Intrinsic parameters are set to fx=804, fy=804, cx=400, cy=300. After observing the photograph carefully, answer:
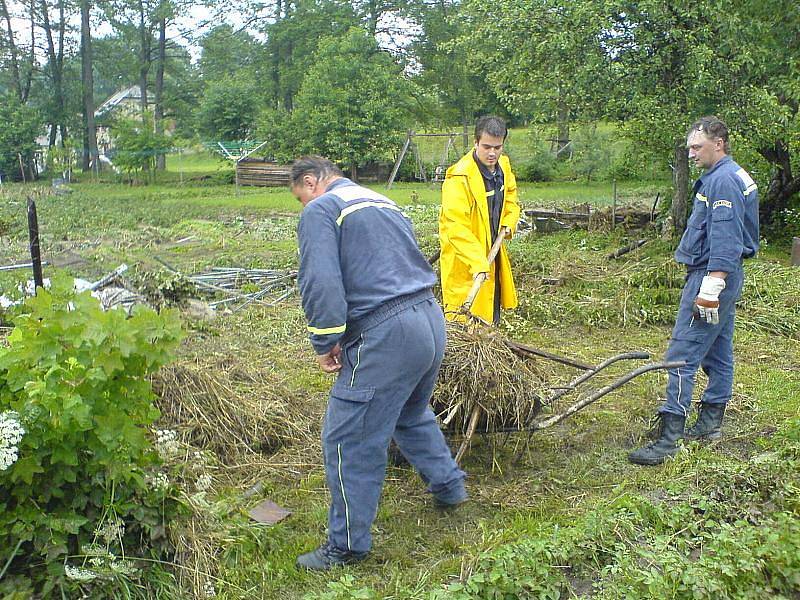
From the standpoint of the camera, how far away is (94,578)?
299 centimetres

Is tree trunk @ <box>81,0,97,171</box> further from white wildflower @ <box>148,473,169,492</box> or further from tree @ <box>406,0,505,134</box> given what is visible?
white wildflower @ <box>148,473,169,492</box>

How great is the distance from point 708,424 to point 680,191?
6743mm

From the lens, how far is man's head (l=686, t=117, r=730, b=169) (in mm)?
4637

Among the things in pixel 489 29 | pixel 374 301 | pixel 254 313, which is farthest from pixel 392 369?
pixel 489 29

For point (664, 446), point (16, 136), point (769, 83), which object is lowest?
point (664, 446)

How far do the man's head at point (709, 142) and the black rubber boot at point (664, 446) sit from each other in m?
1.51

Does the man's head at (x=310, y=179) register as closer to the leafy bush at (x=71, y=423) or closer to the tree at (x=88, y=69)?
the leafy bush at (x=71, y=423)

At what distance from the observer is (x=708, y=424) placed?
503 centimetres

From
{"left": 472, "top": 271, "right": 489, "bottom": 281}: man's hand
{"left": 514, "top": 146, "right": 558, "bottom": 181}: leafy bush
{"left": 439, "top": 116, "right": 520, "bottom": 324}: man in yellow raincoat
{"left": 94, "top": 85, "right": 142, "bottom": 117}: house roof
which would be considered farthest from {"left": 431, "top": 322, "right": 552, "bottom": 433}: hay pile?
{"left": 94, "top": 85, "right": 142, "bottom": 117}: house roof

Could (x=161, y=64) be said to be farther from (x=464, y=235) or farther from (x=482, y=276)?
(x=482, y=276)

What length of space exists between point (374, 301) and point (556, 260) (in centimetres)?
664

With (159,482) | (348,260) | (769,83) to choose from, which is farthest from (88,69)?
(159,482)

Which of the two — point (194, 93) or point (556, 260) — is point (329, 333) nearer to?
point (556, 260)

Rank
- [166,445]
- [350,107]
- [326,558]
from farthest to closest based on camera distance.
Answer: [350,107]
[166,445]
[326,558]
